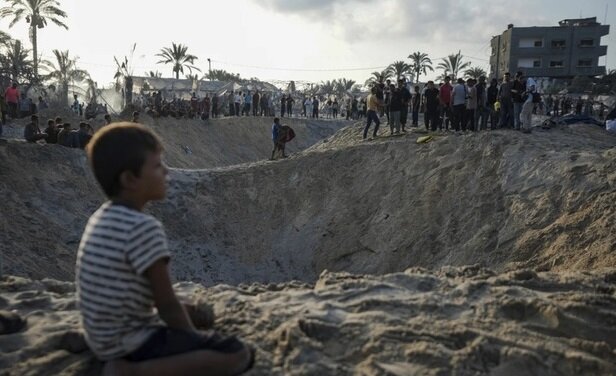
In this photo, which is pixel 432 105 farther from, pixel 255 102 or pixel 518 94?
pixel 255 102

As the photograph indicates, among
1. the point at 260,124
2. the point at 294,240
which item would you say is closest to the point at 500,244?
the point at 294,240

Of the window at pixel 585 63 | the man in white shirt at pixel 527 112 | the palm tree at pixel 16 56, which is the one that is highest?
the window at pixel 585 63

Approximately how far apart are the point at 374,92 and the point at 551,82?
42208 millimetres

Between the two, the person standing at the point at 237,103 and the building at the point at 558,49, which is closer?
the person standing at the point at 237,103

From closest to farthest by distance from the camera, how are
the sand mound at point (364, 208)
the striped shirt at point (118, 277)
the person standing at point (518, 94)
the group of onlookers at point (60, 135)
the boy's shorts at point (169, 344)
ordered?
the striped shirt at point (118, 277), the boy's shorts at point (169, 344), the sand mound at point (364, 208), the person standing at point (518, 94), the group of onlookers at point (60, 135)

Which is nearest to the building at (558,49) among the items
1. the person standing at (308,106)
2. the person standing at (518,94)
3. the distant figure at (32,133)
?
the person standing at (308,106)

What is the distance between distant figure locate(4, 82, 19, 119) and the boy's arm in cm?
1995

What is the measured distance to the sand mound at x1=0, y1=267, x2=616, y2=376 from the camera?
10.1 ft

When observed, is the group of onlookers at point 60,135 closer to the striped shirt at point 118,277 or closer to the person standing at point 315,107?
the striped shirt at point 118,277

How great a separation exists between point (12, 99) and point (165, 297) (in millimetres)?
20358

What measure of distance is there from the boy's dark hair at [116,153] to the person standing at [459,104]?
13.0m

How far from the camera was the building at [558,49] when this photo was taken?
5175 centimetres

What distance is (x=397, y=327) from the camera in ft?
11.1

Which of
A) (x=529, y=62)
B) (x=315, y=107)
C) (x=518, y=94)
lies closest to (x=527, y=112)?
(x=518, y=94)
